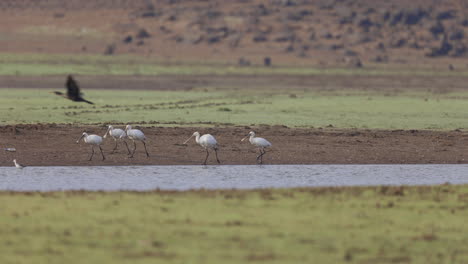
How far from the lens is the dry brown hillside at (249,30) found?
90875 millimetres

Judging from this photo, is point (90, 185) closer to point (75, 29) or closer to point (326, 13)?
point (75, 29)

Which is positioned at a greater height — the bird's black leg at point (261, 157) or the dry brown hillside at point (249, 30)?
the dry brown hillside at point (249, 30)

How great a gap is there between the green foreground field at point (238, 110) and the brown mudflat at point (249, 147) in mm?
2133

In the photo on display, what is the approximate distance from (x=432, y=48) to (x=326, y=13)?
55.5 ft

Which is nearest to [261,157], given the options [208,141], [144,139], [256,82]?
[208,141]

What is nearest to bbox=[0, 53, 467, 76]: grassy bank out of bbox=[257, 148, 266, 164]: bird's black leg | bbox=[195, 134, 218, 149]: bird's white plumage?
bbox=[257, 148, 266, 164]: bird's black leg

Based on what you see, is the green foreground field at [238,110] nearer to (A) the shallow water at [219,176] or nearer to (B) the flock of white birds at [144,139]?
(B) the flock of white birds at [144,139]

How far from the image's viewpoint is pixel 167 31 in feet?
326

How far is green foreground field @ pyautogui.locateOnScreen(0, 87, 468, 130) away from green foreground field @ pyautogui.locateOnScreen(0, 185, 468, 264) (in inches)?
559

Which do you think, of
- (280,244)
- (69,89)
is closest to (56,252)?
(280,244)

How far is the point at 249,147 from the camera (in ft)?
79.8

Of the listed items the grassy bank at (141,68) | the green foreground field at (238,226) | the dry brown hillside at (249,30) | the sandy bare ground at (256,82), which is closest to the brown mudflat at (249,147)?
the green foreground field at (238,226)

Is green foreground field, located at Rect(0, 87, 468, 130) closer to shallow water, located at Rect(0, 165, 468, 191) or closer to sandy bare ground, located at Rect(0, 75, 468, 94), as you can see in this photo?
shallow water, located at Rect(0, 165, 468, 191)

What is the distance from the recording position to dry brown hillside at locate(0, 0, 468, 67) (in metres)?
90.9
